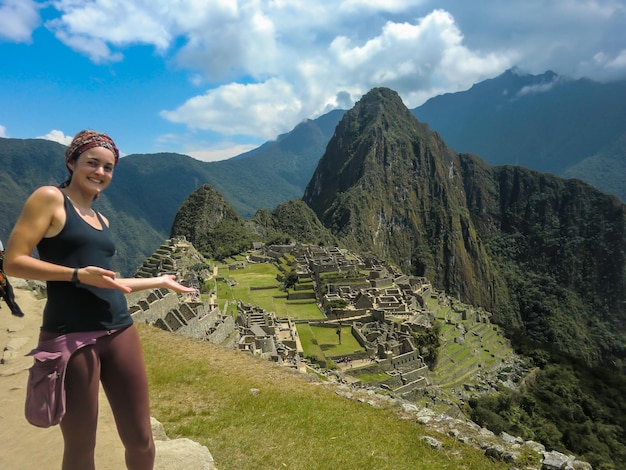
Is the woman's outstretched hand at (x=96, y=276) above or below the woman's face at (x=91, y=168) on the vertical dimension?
below

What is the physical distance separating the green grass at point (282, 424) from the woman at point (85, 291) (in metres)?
2.79

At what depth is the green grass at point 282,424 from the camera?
219 inches

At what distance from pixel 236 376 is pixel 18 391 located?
370 centimetres

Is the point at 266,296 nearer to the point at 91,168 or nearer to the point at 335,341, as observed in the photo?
the point at 335,341

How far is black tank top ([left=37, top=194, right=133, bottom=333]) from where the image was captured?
251cm

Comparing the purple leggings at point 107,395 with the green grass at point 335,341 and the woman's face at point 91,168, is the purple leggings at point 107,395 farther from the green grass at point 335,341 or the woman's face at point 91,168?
the green grass at point 335,341

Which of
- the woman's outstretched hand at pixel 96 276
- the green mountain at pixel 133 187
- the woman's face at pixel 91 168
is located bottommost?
the woman's outstretched hand at pixel 96 276

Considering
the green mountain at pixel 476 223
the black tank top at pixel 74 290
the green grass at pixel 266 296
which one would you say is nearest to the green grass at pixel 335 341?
the green grass at pixel 266 296

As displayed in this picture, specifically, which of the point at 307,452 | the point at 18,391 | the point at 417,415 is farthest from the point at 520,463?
the point at 18,391

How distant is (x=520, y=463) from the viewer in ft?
19.8

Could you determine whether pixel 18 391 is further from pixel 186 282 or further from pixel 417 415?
pixel 186 282

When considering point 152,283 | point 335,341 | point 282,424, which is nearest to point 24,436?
point 282,424

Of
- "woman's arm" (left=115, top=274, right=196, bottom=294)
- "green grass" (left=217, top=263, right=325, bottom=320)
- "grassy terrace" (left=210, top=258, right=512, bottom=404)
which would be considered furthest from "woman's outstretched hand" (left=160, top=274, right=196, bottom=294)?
"green grass" (left=217, top=263, right=325, bottom=320)

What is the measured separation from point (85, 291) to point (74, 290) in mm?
62
